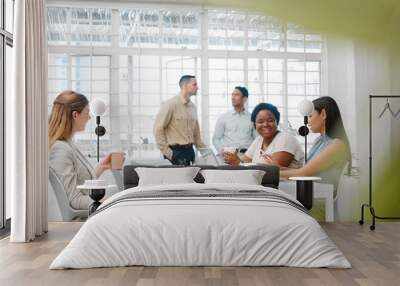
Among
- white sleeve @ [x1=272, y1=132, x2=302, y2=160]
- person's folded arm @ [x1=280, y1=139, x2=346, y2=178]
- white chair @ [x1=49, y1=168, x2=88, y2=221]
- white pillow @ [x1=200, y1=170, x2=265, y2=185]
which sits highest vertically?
white sleeve @ [x1=272, y1=132, x2=302, y2=160]

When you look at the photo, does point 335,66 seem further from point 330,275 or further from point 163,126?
point 330,275

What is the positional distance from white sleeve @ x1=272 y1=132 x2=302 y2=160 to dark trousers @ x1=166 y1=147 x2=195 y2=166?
1126 millimetres

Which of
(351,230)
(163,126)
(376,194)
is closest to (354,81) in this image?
(376,194)

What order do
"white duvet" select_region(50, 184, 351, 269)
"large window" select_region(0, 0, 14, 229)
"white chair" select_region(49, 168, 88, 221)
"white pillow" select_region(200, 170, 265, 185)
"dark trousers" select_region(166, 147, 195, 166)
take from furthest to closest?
"dark trousers" select_region(166, 147, 195, 166), "white chair" select_region(49, 168, 88, 221), "white pillow" select_region(200, 170, 265, 185), "large window" select_region(0, 0, 14, 229), "white duvet" select_region(50, 184, 351, 269)

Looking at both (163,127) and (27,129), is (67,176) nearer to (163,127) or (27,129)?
(163,127)

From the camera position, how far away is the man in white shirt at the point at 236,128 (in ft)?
24.9

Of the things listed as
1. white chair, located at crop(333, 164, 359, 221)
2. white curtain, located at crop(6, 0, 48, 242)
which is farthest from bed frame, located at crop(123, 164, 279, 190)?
white curtain, located at crop(6, 0, 48, 242)

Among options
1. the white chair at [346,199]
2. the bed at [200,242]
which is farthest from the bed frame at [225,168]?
the bed at [200,242]

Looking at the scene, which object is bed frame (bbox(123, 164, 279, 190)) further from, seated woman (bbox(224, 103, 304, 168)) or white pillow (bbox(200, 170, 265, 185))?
seated woman (bbox(224, 103, 304, 168))

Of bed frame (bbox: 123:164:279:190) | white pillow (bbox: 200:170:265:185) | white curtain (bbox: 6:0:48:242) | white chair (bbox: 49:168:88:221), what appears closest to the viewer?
white curtain (bbox: 6:0:48:242)

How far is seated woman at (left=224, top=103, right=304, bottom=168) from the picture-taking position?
24.8ft

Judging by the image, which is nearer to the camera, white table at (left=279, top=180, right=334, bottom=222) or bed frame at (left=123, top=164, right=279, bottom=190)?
bed frame at (left=123, top=164, right=279, bottom=190)

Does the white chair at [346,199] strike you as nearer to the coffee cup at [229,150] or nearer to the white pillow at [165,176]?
the coffee cup at [229,150]

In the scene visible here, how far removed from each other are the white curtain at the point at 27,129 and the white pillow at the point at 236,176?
1.96 meters
